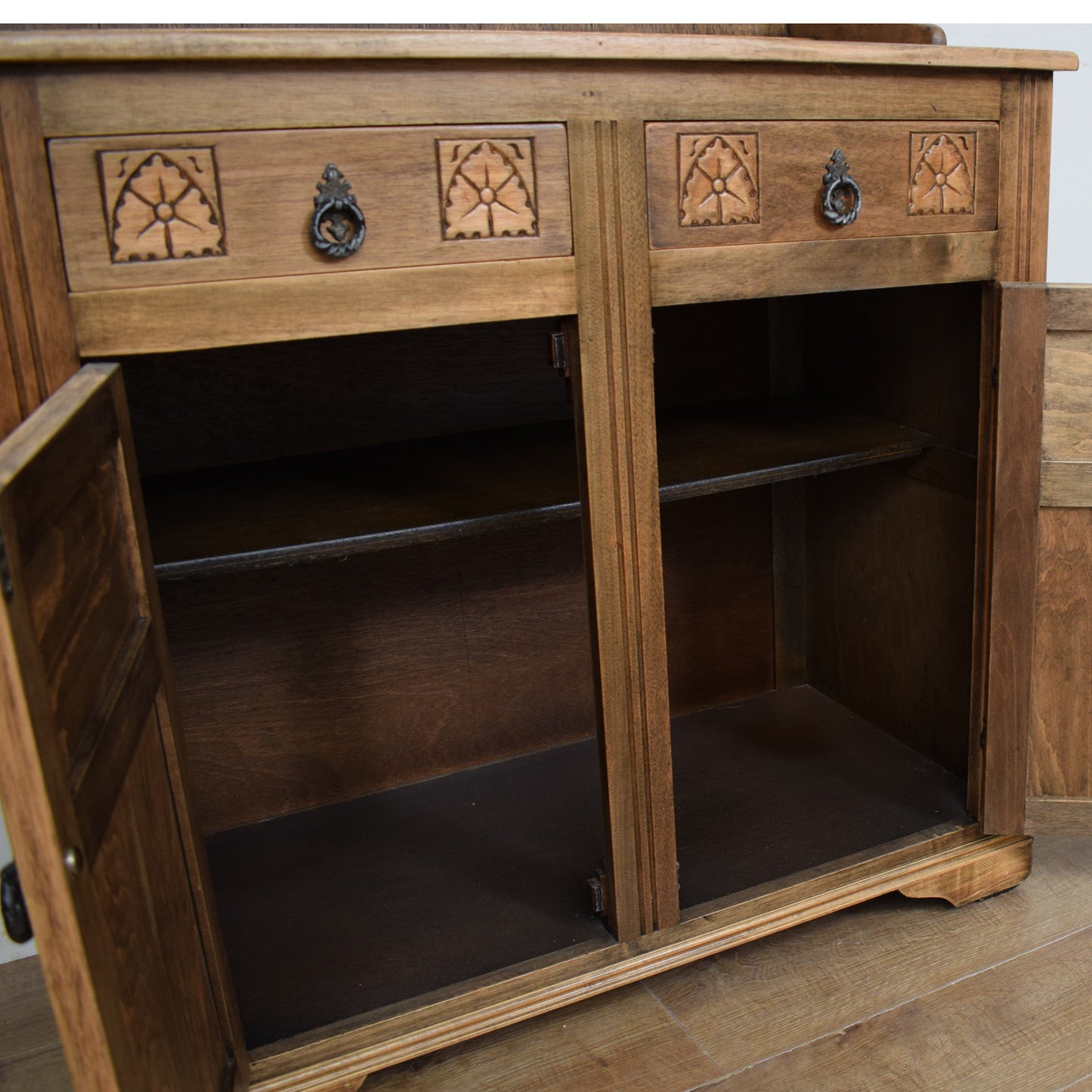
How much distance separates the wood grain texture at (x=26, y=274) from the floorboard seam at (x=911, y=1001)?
1.30m

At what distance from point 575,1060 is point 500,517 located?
819 millimetres

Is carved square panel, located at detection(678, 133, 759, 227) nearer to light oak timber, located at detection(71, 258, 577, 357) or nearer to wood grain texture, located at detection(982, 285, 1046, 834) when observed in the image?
light oak timber, located at detection(71, 258, 577, 357)

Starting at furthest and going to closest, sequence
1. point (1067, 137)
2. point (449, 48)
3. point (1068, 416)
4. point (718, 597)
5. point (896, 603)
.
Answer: point (1067, 137), point (718, 597), point (896, 603), point (1068, 416), point (449, 48)

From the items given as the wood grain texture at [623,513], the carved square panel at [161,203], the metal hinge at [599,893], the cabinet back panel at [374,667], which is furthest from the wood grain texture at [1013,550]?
the carved square panel at [161,203]

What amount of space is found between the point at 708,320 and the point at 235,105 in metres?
1.27

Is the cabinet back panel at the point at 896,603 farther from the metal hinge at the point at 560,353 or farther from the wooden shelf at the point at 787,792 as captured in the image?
the metal hinge at the point at 560,353

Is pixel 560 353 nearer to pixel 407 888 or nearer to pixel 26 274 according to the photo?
pixel 26 274

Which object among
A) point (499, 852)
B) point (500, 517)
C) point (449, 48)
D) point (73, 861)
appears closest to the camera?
point (73, 861)

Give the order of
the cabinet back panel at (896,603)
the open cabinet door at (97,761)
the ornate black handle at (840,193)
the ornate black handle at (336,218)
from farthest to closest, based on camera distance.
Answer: the cabinet back panel at (896,603) < the ornate black handle at (840,193) < the ornate black handle at (336,218) < the open cabinet door at (97,761)

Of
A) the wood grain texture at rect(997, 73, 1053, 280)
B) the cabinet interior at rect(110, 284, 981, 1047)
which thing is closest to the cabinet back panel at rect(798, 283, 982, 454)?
the cabinet interior at rect(110, 284, 981, 1047)

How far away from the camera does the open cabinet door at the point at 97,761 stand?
80cm

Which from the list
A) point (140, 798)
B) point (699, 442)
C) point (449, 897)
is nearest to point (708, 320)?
point (699, 442)

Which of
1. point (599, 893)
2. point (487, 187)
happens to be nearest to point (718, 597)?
point (599, 893)

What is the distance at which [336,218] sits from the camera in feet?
4.23
